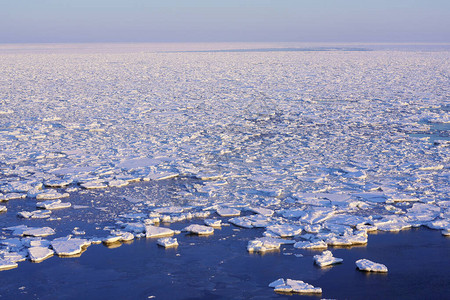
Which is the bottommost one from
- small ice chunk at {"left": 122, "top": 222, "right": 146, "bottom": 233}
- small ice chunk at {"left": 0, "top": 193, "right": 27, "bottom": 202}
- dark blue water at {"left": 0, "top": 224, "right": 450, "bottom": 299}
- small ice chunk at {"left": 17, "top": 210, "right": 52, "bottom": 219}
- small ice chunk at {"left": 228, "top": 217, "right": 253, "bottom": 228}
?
dark blue water at {"left": 0, "top": 224, "right": 450, "bottom": 299}

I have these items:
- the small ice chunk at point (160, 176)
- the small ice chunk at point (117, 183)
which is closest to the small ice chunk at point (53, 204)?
the small ice chunk at point (117, 183)

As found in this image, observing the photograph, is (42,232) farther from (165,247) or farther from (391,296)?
(391,296)

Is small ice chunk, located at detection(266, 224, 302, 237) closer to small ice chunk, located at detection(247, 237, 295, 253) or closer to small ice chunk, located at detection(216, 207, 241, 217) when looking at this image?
small ice chunk, located at detection(247, 237, 295, 253)

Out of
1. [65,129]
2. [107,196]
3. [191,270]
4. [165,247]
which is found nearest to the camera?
[191,270]

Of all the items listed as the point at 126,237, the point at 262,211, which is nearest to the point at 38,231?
the point at 126,237

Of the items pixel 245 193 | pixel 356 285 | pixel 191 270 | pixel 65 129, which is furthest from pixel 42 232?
pixel 65 129

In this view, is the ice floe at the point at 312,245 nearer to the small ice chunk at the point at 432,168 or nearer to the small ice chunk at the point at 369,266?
the small ice chunk at the point at 369,266

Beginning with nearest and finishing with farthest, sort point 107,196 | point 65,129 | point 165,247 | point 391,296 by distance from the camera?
point 391,296, point 165,247, point 107,196, point 65,129

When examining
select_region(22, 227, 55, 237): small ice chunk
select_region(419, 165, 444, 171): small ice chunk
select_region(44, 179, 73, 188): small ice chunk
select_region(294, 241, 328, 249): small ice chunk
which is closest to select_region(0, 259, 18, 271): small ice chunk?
select_region(22, 227, 55, 237): small ice chunk
